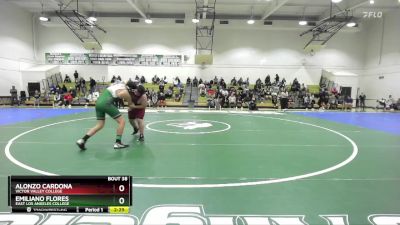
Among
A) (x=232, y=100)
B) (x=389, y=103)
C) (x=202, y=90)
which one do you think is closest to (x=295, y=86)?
(x=389, y=103)

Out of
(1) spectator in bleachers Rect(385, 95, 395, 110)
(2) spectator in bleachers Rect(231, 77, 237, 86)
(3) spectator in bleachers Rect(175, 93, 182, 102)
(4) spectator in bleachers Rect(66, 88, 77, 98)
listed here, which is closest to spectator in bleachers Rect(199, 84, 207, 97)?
(3) spectator in bleachers Rect(175, 93, 182, 102)

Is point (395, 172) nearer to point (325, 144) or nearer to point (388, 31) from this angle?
point (325, 144)

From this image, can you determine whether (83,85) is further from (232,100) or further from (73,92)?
(232,100)

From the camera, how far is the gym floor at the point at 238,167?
3383mm

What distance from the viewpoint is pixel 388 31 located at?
24297mm

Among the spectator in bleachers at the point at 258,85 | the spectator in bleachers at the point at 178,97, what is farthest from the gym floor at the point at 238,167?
the spectator in bleachers at the point at 258,85

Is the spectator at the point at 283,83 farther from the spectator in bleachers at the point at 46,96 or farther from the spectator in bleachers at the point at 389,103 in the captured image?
the spectator in bleachers at the point at 46,96

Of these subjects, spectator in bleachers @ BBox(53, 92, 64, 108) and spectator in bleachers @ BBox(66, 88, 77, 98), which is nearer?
spectator in bleachers @ BBox(53, 92, 64, 108)

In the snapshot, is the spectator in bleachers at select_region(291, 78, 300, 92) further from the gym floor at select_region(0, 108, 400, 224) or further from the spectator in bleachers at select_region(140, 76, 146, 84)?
the gym floor at select_region(0, 108, 400, 224)
